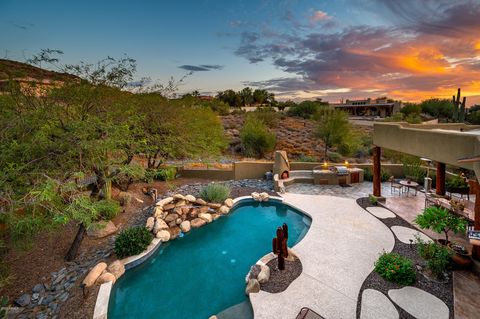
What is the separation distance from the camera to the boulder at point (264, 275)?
18.9 ft

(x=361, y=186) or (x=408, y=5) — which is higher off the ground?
(x=408, y=5)

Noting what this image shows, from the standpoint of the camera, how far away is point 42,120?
19.9 feet

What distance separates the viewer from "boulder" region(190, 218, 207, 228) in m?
9.70

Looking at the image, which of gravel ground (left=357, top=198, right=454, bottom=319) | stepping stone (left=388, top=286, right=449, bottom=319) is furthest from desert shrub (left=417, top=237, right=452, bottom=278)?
stepping stone (left=388, top=286, right=449, bottom=319)

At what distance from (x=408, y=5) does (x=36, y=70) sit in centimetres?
1581

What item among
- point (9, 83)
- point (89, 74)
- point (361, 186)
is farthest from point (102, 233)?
point (361, 186)

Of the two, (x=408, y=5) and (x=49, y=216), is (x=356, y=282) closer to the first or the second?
(x=49, y=216)

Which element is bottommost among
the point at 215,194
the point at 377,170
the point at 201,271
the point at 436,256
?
the point at 201,271

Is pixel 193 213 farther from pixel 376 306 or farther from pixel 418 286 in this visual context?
pixel 418 286

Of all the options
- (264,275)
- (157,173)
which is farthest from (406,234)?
(157,173)

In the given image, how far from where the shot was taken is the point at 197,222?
387 inches

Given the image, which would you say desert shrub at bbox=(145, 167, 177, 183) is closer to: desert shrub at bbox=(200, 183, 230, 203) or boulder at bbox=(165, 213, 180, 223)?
boulder at bbox=(165, 213, 180, 223)

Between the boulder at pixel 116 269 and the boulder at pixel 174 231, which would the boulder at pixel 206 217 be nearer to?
the boulder at pixel 174 231

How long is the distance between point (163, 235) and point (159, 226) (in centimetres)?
45
